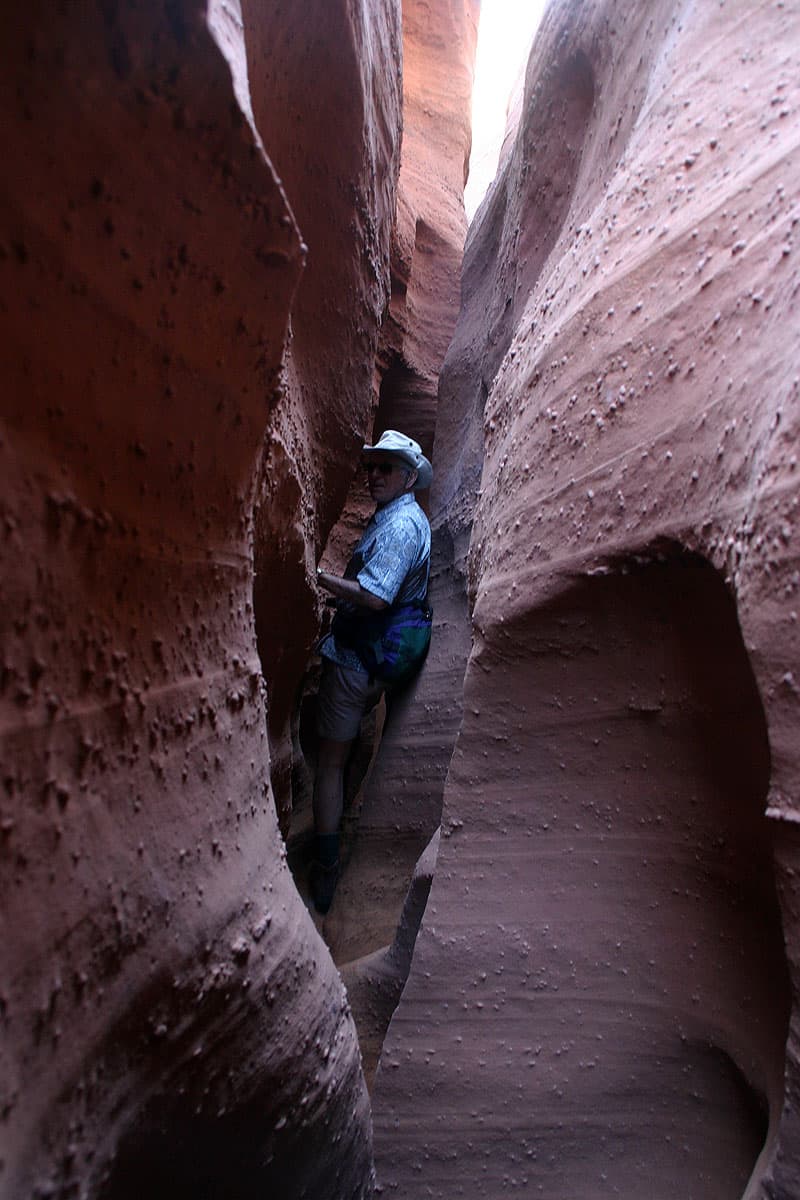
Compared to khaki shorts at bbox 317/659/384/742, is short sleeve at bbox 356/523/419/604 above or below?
above

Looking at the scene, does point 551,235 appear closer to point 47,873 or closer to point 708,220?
point 708,220

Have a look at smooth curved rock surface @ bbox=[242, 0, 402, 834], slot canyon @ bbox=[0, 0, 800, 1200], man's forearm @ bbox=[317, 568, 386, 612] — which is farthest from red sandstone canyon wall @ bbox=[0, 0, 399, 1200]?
man's forearm @ bbox=[317, 568, 386, 612]

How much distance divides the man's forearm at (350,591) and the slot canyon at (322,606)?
173 mm

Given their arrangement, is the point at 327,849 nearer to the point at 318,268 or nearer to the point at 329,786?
the point at 329,786

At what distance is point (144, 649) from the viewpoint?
3.69ft

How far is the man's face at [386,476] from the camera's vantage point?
3699 mm

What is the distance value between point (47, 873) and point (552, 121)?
2.80m

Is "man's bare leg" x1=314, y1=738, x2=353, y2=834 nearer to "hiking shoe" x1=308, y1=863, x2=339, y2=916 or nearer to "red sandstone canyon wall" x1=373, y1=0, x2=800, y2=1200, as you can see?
"hiking shoe" x1=308, y1=863, x2=339, y2=916

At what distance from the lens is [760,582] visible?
1.42 meters

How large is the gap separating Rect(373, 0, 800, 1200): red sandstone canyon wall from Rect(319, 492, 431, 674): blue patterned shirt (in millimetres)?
1179

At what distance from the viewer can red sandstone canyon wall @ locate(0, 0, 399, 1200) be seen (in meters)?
0.90

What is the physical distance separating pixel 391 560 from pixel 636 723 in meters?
1.71

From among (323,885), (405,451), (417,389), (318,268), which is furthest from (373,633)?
(417,389)

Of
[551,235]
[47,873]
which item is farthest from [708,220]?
[47,873]
